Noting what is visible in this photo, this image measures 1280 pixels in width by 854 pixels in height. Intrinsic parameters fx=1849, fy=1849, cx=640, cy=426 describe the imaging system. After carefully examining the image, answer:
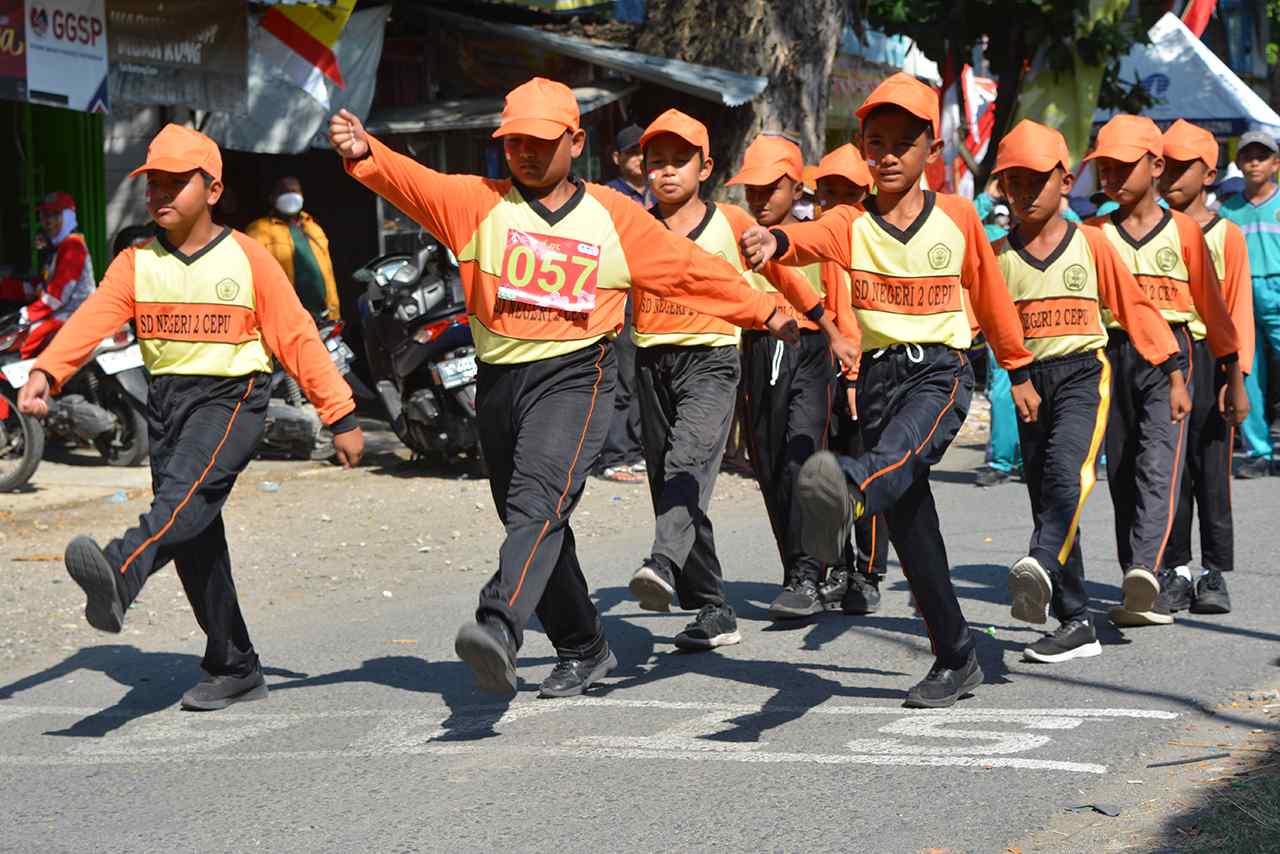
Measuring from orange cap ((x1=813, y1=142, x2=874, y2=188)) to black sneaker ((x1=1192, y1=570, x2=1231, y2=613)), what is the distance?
7.55 feet

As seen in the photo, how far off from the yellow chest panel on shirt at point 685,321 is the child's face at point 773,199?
28.8 inches

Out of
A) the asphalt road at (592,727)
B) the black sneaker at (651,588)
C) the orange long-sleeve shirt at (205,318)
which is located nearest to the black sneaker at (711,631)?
the asphalt road at (592,727)

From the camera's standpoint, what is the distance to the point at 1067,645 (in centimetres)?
699

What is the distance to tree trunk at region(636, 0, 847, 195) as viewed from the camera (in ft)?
46.1

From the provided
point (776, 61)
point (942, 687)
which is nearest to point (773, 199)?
point (942, 687)

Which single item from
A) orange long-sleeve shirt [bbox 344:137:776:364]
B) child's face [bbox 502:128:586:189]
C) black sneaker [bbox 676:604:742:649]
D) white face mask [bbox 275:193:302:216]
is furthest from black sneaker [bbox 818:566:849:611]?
white face mask [bbox 275:193:302:216]

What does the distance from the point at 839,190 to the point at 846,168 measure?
0.18m

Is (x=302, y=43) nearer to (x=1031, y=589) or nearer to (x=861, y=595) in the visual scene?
(x=861, y=595)

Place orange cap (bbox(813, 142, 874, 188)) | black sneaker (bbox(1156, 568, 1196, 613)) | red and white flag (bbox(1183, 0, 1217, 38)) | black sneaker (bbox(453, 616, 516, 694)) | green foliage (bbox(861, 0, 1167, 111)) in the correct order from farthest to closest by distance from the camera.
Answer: red and white flag (bbox(1183, 0, 1217, 38)), green foliage (bbox(861, 0, 1167, 111)), orange cap (bbox(813, 142, 874, 188)), black sneaker (bbox(1156, 568, 1196, 613)), black sneaker (bbox(453, 616, 516, 694))

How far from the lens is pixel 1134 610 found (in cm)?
723

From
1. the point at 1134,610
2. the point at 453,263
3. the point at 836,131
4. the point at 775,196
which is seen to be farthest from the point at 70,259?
the point at 836,131

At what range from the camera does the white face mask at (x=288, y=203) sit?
46.8ft

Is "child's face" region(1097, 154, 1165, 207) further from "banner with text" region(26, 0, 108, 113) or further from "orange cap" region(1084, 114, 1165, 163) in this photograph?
"banner with text" region(26, 0, 108, 113)

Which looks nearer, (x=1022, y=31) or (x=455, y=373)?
(x=455, y=373)
